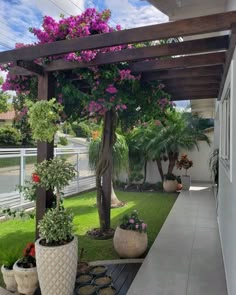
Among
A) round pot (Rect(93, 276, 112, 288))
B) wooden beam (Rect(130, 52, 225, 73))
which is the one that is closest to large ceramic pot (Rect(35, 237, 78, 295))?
round pot (Rect(93, 276, 112, 288))

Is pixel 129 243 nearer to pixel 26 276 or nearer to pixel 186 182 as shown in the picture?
pixel 26 276

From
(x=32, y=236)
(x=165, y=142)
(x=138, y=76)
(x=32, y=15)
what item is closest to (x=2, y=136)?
(x=32, y=15)

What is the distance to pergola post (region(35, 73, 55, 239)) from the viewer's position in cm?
333

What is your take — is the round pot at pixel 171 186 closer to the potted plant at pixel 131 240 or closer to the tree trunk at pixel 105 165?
the tree trunk at pixel 105 165

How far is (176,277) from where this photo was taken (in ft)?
10.7

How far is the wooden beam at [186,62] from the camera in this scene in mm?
3334

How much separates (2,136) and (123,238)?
523 inches

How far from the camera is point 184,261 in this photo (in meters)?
3.71

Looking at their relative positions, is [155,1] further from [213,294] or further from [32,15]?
[213,294]

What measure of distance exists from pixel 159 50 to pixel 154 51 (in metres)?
0.06

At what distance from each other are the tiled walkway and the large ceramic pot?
0.75 m

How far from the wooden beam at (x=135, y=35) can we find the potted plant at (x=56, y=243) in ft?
4.17

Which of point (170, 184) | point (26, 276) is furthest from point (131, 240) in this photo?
point (170, 184)

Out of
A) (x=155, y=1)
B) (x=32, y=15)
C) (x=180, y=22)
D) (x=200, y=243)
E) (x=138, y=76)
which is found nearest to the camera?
(x=180, y=22)
